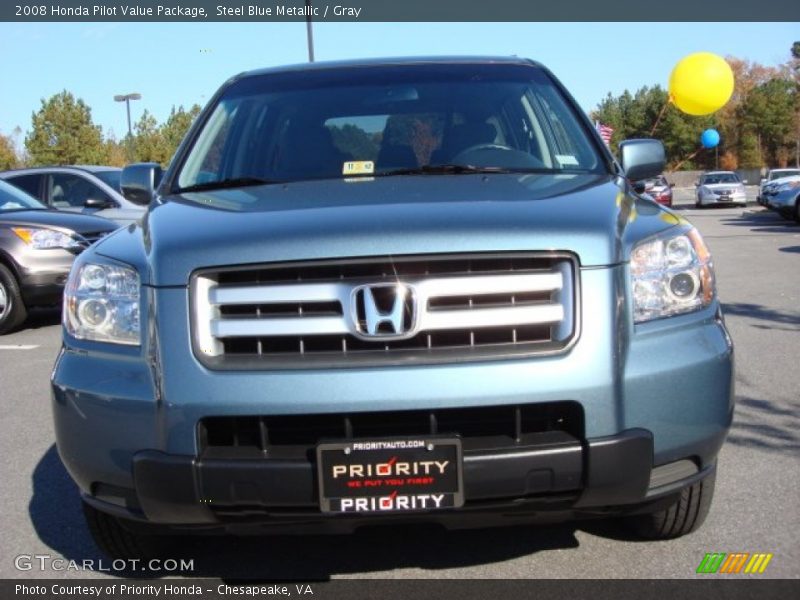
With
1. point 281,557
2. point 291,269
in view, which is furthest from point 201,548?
point 291,269

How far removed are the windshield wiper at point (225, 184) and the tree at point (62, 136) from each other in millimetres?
45275

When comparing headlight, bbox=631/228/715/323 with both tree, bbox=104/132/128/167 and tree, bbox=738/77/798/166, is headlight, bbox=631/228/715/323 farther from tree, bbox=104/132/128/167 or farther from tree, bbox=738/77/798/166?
tree, bbox=738/77/798/166

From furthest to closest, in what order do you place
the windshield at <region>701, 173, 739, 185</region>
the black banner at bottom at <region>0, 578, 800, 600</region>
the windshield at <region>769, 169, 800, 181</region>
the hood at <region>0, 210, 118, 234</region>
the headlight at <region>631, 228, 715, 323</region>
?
the windshield at <region>701, 173, 739, 185</region>, the windshield at <region>769, 169, 800, 181</region>, the hood at <region>0, 210, 118, 234</region>, the black banner at bottom at <region>0, 578, 800, 600</region>, the headlight at <region>631, 228, 715, 323</region>

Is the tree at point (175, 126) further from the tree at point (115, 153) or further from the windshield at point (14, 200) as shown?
the windshield at point (14, 200)

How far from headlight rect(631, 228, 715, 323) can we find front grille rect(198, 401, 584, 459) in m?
0.43

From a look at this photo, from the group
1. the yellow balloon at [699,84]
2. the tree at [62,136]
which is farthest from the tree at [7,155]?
the yellow balloon at [699,84]

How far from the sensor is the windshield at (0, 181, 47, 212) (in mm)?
10273

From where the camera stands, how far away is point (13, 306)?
9.30 meters

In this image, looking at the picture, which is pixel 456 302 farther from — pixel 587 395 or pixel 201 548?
pixel 201 548

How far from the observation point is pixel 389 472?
8.63ft

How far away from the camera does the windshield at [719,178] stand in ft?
124

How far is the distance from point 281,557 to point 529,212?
1.57 meters

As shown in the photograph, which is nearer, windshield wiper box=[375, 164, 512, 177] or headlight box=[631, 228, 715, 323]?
headlight box=[631, 228, 715, 323]

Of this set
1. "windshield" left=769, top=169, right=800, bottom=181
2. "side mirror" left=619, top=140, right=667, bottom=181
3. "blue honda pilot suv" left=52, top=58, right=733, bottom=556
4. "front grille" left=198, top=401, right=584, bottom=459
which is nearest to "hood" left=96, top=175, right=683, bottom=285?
"blue honda pilot suv" left=52, top=58, right=733, bottom=556
